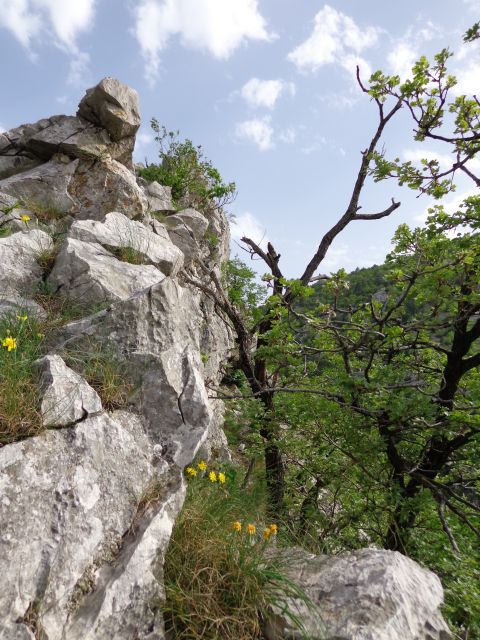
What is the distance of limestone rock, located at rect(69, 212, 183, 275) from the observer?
5.26 meters

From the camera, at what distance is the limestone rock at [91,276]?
13.8 ft

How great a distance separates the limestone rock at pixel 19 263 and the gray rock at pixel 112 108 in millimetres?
6209

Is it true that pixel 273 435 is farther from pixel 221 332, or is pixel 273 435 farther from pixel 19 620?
pixel 221 332

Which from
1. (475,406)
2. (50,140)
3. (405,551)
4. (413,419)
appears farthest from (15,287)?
(50,140)

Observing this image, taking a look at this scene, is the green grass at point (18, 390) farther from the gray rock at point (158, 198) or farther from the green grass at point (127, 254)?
the gray rock at point (158, 198)

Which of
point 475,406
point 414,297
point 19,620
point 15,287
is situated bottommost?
point 19,620

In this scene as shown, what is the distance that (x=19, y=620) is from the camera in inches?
74.4

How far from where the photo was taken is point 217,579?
2541mm

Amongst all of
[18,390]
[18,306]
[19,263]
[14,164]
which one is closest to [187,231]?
[14,164]

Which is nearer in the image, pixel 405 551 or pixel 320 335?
pixel 405 551

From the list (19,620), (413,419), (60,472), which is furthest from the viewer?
(413,419)

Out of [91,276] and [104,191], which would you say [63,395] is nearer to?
[91,276]

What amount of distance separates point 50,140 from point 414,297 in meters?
9.24

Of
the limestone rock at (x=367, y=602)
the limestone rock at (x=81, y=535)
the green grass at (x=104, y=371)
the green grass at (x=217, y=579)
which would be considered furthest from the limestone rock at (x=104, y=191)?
the limestone rock at (x=367, y=602)
